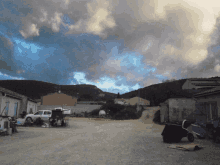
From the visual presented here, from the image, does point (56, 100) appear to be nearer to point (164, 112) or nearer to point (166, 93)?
point (166, 93)

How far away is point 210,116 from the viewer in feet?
43.6

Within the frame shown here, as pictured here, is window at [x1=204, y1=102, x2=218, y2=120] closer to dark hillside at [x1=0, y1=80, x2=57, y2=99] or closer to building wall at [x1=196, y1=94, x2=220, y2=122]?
building wall at [x1=196, y1=94, x2=220, y2=122]

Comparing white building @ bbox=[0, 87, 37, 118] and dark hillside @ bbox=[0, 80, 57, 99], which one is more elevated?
dark hillside @ bbox=[0, 80, 57, 99]

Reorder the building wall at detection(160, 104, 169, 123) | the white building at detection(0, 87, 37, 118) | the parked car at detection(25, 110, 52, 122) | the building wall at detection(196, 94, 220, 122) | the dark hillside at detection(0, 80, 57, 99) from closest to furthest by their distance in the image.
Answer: the building wall at detection(196, 94, 220, 122) < the white building at detection(0, 87, 37, 118) < the parked car at detection(25, 110, 52, 122) < the building wall at detection(160, 104, 169, 123) < the dark hillside at detection(0, 80, 57, 99)

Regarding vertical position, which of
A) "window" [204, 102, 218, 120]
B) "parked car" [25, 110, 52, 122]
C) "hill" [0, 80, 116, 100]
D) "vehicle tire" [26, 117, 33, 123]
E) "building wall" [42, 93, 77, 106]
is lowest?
"vehicle tire" [26, 117, 33, 123]

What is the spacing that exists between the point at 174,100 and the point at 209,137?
12176 millimetres

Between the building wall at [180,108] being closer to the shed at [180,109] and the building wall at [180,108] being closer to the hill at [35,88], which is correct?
the shed at [180,109]

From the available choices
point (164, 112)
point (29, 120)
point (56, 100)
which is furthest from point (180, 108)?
point (56, 100)

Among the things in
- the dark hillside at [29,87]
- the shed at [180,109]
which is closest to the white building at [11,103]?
the shed at [180,109]

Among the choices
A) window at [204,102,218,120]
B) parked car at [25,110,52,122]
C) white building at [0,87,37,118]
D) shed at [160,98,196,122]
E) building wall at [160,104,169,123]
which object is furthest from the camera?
building wall at [160,104,169,123]

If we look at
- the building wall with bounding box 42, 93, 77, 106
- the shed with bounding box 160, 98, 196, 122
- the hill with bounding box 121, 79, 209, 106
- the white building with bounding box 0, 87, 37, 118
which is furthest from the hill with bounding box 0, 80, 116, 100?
the shed with bounding box 160, 98, 196, 122

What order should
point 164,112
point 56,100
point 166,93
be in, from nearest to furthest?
point 164,112 < point 166,93 < point 56,100

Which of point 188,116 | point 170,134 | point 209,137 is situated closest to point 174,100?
point 188,116

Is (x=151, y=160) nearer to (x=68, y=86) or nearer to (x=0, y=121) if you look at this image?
(x=0, y=121)
